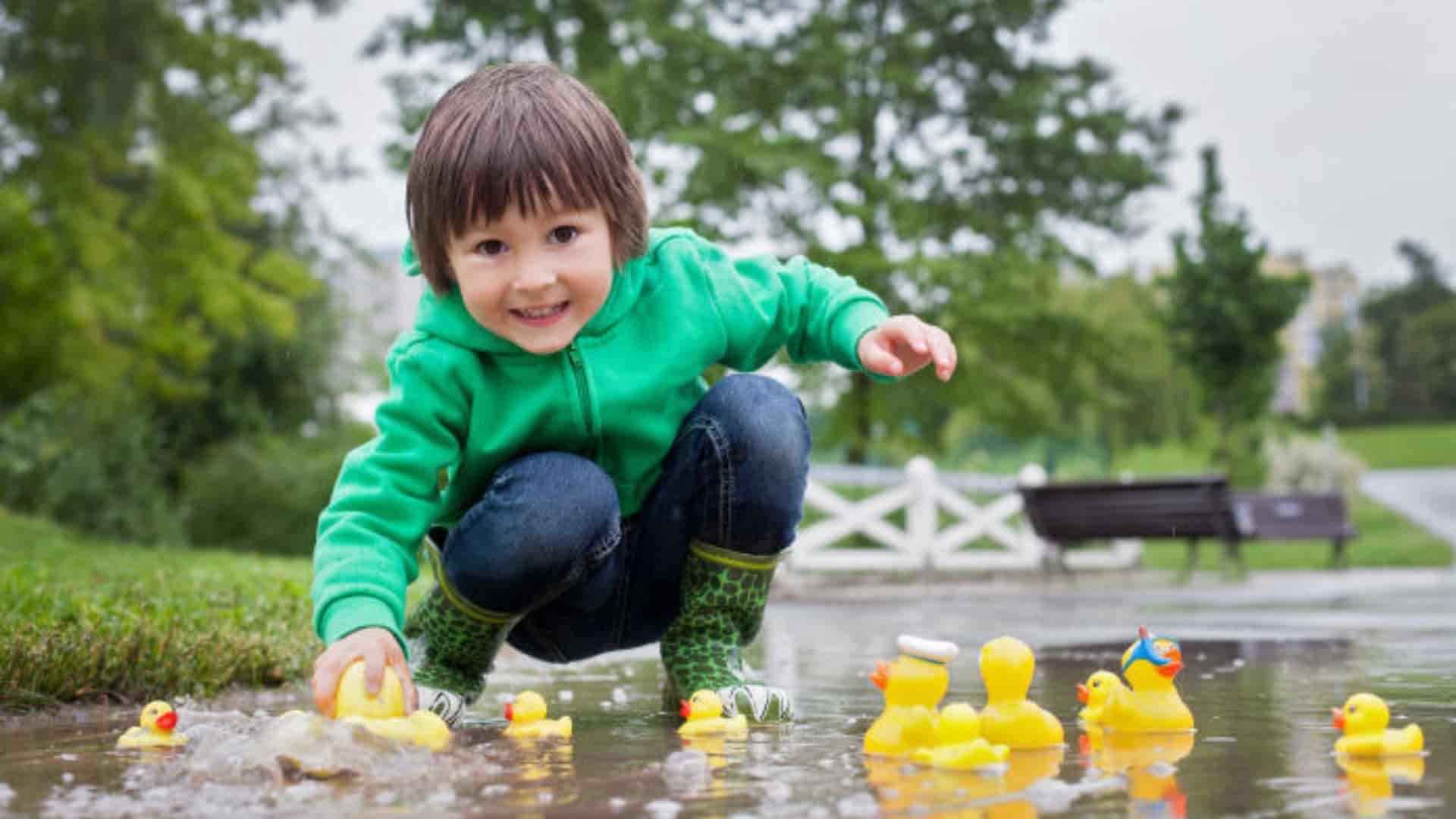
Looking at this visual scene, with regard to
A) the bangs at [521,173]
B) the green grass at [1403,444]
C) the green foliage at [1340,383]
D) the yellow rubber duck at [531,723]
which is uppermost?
the green foliage at [1340,383]

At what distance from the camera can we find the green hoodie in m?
2.42

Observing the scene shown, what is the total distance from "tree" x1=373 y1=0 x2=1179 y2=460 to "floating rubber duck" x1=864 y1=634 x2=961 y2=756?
12674mm

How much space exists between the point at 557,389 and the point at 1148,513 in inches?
389

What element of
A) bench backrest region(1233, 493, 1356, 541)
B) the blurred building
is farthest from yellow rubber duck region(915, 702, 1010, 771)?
the blurred building

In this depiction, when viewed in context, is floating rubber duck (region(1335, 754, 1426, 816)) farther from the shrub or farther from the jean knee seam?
the shrub

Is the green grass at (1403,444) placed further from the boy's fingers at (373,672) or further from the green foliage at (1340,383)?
the boy's fingers at (373,672)

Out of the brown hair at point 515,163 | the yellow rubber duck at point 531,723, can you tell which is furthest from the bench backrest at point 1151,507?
the yellow rubber duck at point 531,723

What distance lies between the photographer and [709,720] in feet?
7.63

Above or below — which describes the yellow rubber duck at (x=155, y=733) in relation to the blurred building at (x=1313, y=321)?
below

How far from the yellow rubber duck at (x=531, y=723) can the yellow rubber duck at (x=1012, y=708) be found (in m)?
0.68

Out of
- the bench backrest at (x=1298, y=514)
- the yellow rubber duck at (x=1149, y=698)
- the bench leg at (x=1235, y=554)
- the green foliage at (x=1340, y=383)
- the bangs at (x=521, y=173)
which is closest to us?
the yellow rubber duck at (x=1149, y=698)

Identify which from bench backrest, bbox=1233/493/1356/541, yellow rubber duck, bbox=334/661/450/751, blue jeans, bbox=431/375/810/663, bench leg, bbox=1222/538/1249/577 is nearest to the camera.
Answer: yellow rubber duck, bbox=334/661/450/751

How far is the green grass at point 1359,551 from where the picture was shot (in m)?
15.0

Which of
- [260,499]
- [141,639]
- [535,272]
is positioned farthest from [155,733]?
[260,499]
